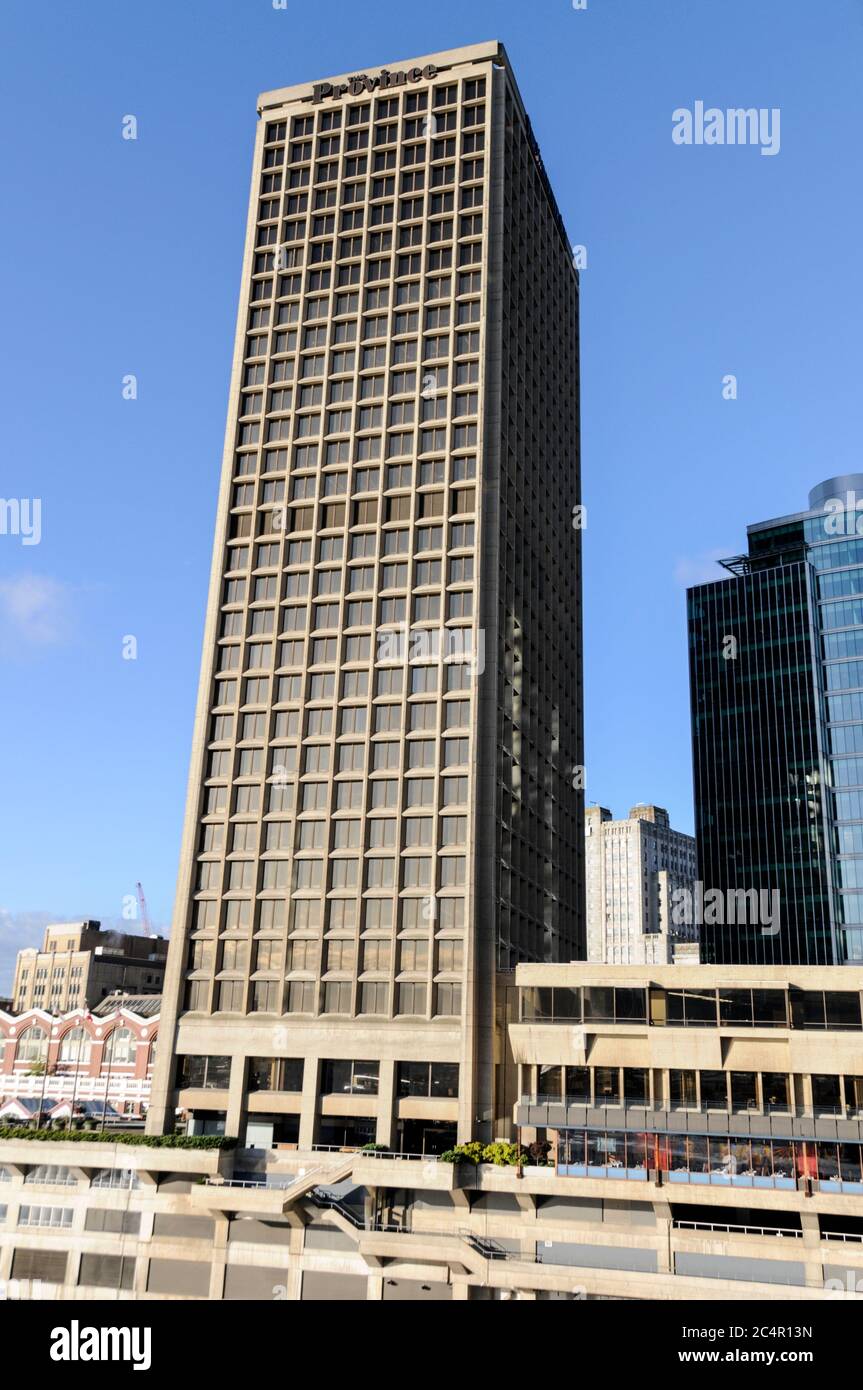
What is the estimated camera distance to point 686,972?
3221 inches

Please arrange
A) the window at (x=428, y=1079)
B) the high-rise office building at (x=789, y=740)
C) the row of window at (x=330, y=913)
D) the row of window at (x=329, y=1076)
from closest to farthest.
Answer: the window at (x=428, y=1079)
the row of window at (x=329, y=1076)
the row of window at (x=330, y=913)
the high-rise office building at (x=789, y=740)

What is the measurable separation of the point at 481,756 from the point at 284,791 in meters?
17.6

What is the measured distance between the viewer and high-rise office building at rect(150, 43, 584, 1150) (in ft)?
300

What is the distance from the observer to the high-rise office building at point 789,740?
163m

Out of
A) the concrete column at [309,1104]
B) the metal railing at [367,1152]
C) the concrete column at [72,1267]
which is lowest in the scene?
the concrete column at [72,1267]

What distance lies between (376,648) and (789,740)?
92.2m

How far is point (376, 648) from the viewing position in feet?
Result: 329

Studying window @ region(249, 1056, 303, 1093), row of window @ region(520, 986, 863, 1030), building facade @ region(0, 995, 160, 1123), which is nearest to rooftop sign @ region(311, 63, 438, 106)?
row of window @ region(520, 986, 863, 1030)

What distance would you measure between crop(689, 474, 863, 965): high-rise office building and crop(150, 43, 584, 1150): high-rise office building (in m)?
53.9

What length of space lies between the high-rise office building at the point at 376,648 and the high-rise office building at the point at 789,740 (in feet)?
177

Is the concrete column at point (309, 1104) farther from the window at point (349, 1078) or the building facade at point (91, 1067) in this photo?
the building facade at point (91, 1067)

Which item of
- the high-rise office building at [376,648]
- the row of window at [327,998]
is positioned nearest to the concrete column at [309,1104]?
the high-rise office building at [376,648]
